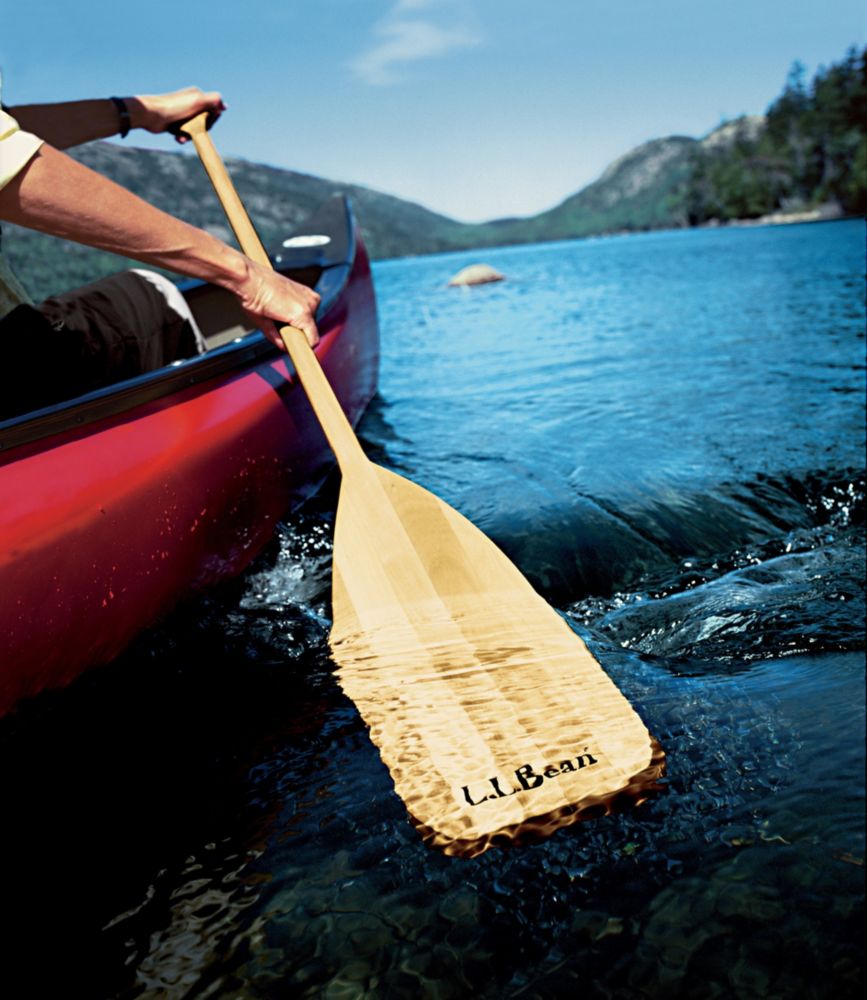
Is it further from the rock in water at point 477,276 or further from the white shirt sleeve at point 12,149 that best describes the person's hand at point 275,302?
the rock in water at point 477,276

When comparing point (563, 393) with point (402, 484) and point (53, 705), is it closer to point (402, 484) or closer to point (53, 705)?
point (402, 484)

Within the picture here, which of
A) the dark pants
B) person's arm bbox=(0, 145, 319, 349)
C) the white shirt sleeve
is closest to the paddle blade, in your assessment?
person's arm bbox=(0, 145, 319, 349)

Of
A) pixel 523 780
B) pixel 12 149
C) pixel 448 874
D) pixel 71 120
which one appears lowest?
pixel 448 874

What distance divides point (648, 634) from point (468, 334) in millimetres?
10502

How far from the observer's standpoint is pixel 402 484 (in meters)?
2.76

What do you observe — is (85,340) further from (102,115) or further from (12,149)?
(102,115)

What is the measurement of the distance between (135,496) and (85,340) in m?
0.94

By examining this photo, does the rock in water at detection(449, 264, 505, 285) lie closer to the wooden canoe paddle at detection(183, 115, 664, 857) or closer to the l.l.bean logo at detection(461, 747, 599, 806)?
the wooden canoe paddle at detection(183, 115, 664, 857)

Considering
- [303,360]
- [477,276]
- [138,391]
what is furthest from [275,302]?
[477,276]

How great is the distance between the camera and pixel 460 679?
1960 mm

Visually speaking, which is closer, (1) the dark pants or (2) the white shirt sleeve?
(2) the white shirt sleeve

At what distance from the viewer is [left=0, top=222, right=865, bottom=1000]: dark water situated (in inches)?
50.7

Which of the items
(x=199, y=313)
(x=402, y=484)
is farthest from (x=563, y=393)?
(x=402, y=484)

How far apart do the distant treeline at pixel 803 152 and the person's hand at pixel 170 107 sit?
228 feet
